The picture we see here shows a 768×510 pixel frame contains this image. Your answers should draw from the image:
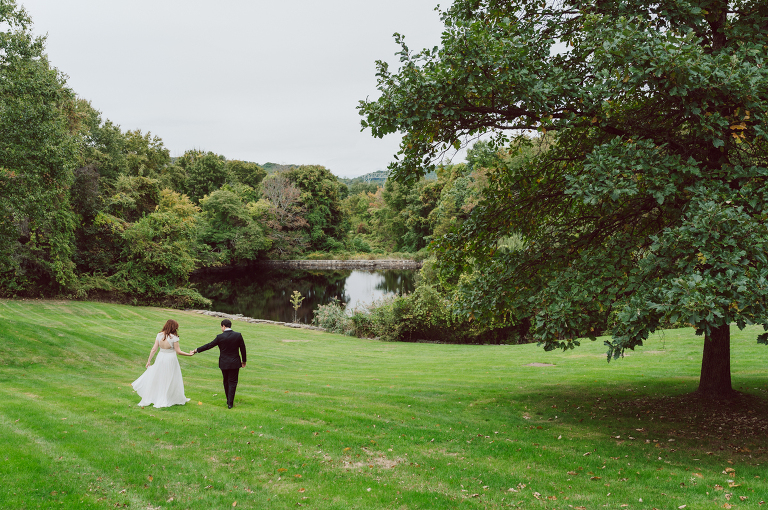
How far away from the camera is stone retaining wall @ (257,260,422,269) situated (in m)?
65.4

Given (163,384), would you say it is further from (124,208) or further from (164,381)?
(124,208)

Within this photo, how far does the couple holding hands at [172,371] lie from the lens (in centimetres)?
943

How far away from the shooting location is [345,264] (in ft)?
224

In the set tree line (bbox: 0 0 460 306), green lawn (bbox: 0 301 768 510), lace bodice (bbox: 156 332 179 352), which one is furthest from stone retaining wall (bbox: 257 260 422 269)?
lace bodice (bbox: 156 332 179 352)

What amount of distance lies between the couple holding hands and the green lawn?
1.10ft

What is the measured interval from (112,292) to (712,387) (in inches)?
1379

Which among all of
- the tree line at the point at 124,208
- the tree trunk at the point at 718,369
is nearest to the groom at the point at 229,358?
the tree line at the point at 124,208

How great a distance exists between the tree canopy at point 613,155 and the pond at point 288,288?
67.1ft

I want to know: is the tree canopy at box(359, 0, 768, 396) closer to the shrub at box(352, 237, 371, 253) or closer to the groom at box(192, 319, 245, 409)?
the groom at box(192, 319, 245, 409)

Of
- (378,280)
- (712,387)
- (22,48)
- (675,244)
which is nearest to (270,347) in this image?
(22,48)

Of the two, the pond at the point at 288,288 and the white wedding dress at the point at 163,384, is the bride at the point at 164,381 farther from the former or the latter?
the pond at the point at 288,288

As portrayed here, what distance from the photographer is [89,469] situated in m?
6.19

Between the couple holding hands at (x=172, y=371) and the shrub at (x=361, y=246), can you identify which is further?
the shrub at (x=361, y=246)

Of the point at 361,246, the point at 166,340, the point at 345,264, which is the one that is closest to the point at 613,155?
the point at 166,340
